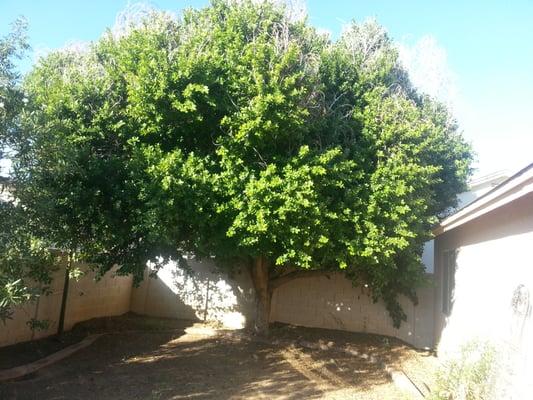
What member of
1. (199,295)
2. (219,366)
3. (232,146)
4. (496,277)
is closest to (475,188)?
(199,295)

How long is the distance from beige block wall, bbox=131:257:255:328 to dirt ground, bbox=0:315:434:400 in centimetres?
99

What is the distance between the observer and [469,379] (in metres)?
5.64

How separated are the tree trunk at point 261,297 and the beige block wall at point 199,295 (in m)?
1.36

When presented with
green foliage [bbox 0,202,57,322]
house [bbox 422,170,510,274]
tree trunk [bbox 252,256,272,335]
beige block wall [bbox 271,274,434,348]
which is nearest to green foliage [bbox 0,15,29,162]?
green foliage [bbox 0,202,57,322]

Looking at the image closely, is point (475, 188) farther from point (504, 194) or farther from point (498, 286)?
point (504, 194)

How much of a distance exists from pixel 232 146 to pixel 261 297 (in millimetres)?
4803

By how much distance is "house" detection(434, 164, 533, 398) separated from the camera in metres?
5.96

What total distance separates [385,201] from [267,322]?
4937mm

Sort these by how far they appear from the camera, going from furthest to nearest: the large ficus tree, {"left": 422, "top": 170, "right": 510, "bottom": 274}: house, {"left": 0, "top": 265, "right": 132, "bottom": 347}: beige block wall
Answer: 1. {"left": 422, "top": 170, "right": 510, "bottom": 274}: house
2. {"left": 0, "top": 265, "right": 132, "bottom": 347}: beige block wall
3. the large ficus tree

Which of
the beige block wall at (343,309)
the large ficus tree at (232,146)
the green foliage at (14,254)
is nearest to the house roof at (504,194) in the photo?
the large ficus tree at (232,146)

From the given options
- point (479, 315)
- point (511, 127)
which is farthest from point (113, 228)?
point (511, 127)

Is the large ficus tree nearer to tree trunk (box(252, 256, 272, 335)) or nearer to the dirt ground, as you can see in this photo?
the dirt ground

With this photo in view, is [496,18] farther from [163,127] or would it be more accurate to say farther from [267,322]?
[267,322]

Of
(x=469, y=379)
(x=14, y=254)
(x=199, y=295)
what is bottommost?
(x=469, y=379)
